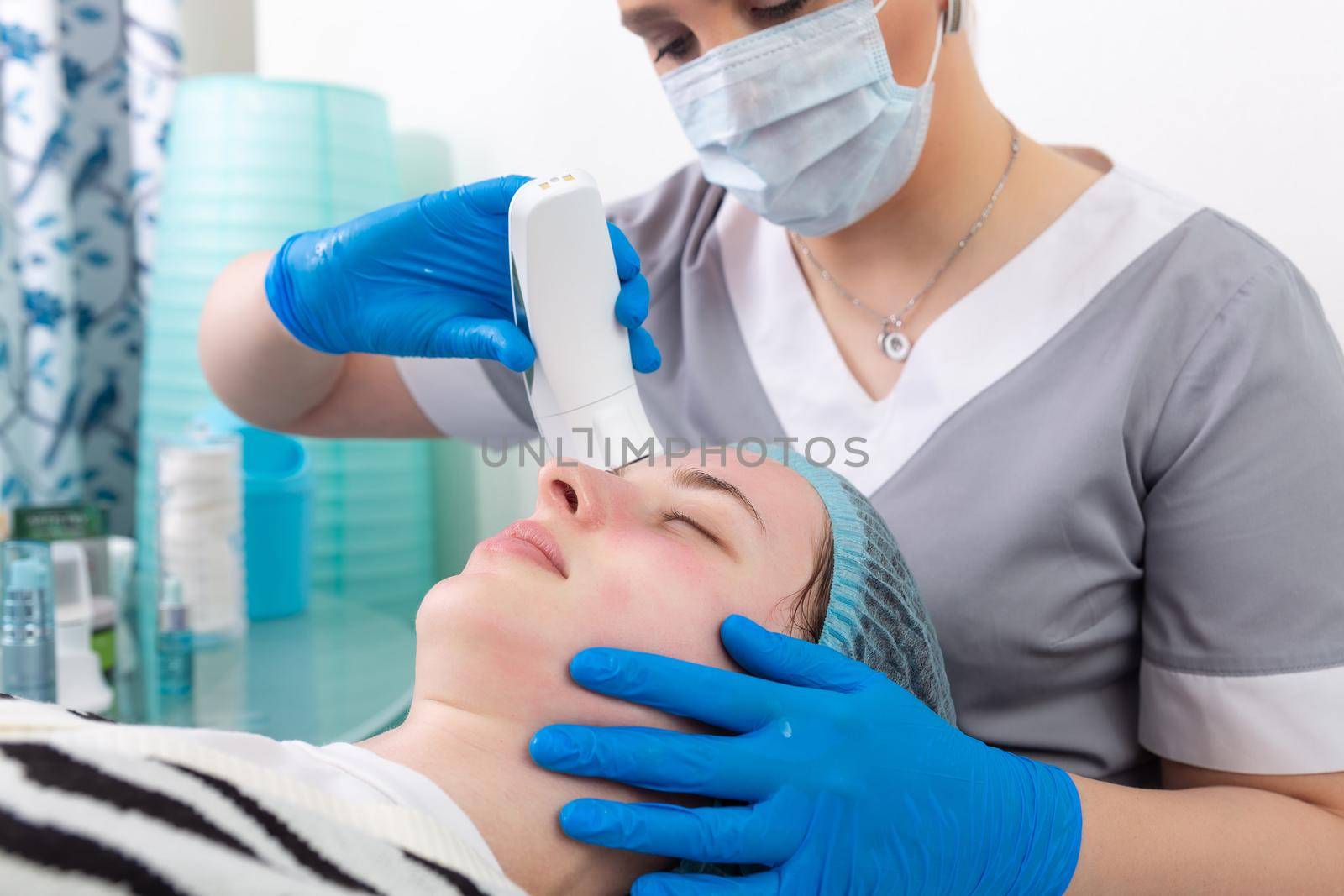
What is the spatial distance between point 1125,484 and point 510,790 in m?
0.65

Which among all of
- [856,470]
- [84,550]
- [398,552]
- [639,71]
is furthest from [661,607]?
[398,552]

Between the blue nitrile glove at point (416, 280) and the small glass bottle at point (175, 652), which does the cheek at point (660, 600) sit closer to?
the blue nitrile glove at point (416, 280)

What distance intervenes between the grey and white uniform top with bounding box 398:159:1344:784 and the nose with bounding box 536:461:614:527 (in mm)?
372

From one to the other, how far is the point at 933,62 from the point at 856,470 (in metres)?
0.44

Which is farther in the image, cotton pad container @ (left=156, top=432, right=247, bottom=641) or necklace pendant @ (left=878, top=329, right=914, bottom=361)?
cotton pad container @ (left=156, top=432, right=247, bottom=641)

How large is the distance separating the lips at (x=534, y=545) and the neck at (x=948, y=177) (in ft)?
1.96

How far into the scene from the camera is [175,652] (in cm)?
135

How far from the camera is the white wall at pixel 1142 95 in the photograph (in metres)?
1.20

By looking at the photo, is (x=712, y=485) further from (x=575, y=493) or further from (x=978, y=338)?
(x=978, y=338)

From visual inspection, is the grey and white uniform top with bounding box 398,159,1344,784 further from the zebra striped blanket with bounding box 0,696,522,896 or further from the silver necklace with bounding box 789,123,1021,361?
Result: the zebra striped blanket with bounding box 0,696,522,896

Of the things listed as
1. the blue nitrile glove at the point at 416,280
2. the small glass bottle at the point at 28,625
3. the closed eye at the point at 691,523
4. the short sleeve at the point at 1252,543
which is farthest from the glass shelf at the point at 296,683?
the short sleeve at the point at 1252,543

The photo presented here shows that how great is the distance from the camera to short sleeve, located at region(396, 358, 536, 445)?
137 centimetres

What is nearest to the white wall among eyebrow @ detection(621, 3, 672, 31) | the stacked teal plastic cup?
the stacked teal plastic cup

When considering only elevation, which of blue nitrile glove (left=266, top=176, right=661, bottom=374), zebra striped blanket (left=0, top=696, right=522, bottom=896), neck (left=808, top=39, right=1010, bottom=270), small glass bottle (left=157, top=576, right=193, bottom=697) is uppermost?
neck (left=808, top=39, right=1010, bottom=270)
